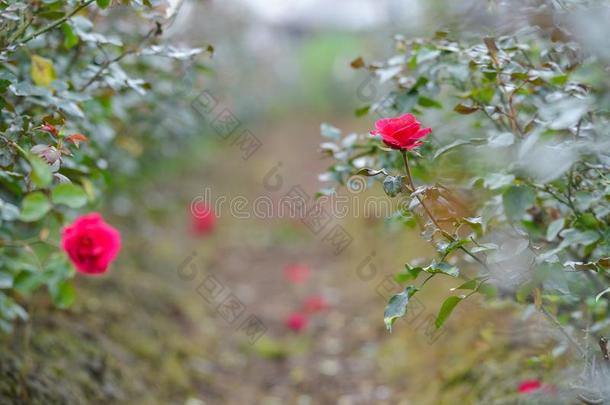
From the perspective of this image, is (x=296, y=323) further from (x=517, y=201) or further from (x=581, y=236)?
(x=517, y=201)

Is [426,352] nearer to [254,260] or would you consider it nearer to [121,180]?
[121,180]

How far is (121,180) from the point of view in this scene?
3189mm

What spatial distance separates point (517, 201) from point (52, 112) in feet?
3.66

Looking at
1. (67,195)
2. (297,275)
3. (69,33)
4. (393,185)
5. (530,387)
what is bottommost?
(297,275)

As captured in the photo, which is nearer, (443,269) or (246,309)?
(443,269)

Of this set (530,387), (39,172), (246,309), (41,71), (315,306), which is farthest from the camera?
Answer: (246,309)

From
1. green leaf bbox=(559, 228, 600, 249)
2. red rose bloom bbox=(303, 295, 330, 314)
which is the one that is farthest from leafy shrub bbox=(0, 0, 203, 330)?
red rose bloom bbox=(303, 295, 330, 314)

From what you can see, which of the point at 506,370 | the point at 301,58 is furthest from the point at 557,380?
the point at 301,58

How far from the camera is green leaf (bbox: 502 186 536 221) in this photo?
101 centimetres

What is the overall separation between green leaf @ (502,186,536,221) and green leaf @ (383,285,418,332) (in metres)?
0.24

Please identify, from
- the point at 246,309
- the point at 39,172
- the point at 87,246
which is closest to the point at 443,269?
the point at 39,172

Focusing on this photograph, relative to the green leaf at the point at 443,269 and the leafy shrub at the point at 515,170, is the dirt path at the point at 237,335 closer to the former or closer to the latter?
the leafy shrub at the point at 515,170

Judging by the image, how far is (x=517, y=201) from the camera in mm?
1021

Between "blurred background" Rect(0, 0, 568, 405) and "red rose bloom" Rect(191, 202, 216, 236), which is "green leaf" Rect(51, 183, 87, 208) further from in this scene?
"red rose bloom" Rect(191, 202, 216, 236)
